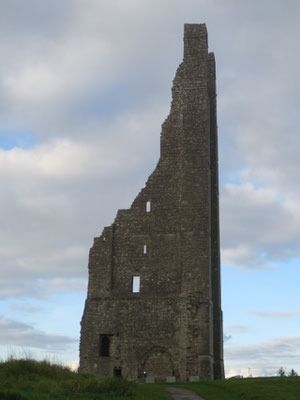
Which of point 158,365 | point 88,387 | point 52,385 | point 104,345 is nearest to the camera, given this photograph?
point 88,387

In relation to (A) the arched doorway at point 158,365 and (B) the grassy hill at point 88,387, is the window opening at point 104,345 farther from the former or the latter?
(B) the grassy hill at point 88,387

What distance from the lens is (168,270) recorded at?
31.8 metres

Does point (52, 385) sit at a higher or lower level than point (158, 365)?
lower

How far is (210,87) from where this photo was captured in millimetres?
37812

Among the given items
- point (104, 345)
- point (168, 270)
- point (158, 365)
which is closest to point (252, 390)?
point (158, 365)

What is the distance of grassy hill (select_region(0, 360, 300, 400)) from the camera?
1464 centimetres

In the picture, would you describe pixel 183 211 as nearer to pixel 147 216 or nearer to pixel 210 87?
pixel 147 216

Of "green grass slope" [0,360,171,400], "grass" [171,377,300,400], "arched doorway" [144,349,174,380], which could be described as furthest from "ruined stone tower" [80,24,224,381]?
"green grass slope" [0,360,171,400]

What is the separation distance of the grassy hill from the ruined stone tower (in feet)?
23.2

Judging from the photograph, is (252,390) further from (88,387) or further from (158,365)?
(158,365)

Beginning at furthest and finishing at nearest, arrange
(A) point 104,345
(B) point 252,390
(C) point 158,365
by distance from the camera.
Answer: (A) point 104,345 → (C) point 158,365 → (B) point 252,390

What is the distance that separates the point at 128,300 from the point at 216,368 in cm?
631

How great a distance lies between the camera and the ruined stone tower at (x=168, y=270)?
1198 inches

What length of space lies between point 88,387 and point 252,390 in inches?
249
